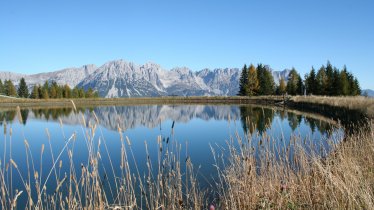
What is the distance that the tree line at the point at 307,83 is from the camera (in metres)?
59.1

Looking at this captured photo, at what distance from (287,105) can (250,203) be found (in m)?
48.4

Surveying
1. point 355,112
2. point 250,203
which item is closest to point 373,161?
point 250,203

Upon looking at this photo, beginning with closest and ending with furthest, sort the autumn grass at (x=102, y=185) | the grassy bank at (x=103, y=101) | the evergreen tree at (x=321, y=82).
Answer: the autumn grass at (x=102, y=185)
the evergreen tree at (x=321, y=82)
the grassy bank at (x=103, y=101)

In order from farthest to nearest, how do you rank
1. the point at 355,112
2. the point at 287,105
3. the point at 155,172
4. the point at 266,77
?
the point at 266,77 → the point at 287,105 → the point at 355,112 → the point at 155,172

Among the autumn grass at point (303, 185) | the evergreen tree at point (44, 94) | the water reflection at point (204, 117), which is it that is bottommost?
the water reflection at point (204, 117)

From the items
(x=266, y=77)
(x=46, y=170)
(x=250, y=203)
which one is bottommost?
(x=46, y=170)

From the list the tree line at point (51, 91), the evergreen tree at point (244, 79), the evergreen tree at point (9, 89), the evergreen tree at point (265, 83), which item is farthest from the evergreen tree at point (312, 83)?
the evergreen tree at point (9, 89)

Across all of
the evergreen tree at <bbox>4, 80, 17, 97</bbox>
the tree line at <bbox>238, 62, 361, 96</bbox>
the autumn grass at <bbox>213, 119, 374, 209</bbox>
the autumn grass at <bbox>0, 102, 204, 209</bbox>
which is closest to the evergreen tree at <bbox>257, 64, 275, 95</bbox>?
the tree line at <bbox>238, 62, 361, 96</bbox>

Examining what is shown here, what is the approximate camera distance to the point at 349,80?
6225 cm

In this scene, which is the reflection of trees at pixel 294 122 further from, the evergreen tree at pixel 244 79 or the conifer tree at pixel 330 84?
the evergreen tree at pixel 244 79

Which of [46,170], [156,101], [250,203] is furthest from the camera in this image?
[156,101]

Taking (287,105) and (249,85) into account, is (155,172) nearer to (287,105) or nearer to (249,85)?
(287,105)

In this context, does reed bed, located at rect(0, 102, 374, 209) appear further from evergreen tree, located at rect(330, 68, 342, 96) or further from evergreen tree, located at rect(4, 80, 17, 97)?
evergreen tree, located at rect(4, 80, 17, 97)

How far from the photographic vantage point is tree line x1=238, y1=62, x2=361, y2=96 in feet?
194
